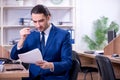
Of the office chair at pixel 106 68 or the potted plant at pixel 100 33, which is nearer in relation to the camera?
the office chair at pixel 106 68

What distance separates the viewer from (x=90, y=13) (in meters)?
5.93

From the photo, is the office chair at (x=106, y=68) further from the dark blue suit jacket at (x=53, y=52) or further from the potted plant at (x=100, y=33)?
the potted plant at (x=100, y=33)

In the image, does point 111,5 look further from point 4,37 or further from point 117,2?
point 4,37

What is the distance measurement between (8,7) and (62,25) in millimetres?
1169

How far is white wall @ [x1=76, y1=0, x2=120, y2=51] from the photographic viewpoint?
585 cm

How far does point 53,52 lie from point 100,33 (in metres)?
3.46

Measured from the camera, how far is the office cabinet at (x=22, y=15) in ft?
18.0

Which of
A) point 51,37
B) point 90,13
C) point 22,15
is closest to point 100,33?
point 90,13

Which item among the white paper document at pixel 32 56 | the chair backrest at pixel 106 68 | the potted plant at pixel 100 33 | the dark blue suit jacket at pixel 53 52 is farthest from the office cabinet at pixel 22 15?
the white paper document at pixel 32 56

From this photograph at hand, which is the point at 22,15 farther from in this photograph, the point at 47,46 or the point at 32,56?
the point at 32,56

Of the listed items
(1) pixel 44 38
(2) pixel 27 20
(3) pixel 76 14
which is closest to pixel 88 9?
(3) pixel 76 14

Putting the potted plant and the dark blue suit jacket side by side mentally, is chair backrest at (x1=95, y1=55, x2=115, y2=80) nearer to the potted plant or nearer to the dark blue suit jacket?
the dark blue suit jacket

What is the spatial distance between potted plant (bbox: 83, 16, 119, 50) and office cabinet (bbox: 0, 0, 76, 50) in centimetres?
51

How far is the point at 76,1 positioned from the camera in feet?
18.7
